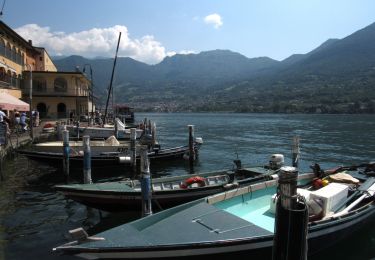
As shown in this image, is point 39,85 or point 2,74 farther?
point 39,85

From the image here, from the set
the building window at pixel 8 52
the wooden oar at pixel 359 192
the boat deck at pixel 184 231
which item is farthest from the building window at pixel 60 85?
the boat deck at pixel 184 231

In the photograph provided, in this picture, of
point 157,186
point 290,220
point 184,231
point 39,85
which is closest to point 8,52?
point 39,85

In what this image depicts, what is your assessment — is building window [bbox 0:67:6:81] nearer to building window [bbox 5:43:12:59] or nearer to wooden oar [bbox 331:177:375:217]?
building window [bbox 5:43:12:59]

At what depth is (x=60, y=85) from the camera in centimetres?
6000

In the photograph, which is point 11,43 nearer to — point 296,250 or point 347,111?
point 296,250

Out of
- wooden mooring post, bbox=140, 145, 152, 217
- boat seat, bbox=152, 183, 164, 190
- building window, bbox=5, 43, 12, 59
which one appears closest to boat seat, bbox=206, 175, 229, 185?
boat seat, bbox=152, 183, 164, 190

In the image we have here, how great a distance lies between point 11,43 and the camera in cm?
4838

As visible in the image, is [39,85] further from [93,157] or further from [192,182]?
[192,182]

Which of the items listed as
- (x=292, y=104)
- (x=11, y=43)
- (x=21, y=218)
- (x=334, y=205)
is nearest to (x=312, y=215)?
(x=334, y=205)

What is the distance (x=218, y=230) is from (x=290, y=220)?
3097 millimetres

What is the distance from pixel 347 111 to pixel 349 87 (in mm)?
55200

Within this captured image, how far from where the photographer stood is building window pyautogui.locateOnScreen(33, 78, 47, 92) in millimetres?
57722

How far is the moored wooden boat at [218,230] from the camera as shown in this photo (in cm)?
797

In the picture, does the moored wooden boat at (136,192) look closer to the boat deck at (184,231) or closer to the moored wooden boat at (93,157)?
the boat deck at (184,231)
